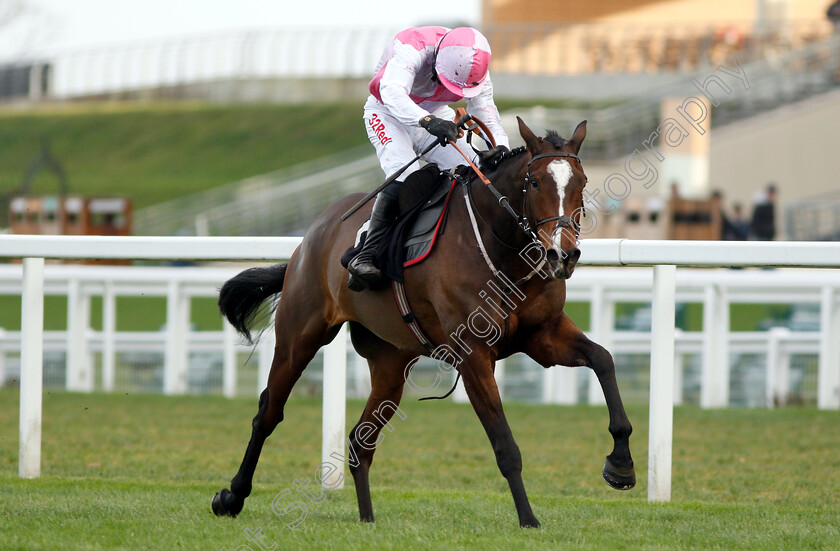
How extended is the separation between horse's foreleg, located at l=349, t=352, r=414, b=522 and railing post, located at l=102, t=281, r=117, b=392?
5410 millimetres

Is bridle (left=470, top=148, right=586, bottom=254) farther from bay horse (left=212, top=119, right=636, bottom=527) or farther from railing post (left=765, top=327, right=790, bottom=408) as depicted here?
railing post (left=765, top=327, right=790, bottom=408)

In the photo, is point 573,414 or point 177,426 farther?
point 573,414

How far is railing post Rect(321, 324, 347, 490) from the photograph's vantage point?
17.6 ft

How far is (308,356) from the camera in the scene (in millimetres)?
5070

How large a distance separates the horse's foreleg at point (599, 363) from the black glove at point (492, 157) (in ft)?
2.20

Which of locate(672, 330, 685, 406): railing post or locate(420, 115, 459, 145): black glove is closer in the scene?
locate(420, 115, 459, 145): black glove

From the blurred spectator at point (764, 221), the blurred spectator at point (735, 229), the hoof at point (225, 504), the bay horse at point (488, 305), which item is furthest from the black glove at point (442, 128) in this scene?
the blurred spectator at point (764, 221)

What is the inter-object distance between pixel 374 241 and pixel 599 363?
1.05 metres

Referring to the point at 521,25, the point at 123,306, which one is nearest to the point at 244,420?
the point at 123,306

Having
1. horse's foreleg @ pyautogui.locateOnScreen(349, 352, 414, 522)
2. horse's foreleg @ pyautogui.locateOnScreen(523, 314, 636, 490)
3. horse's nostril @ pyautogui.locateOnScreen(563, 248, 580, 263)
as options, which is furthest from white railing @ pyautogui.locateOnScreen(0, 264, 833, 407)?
horse's nostril @ pyautogui.locateOnScreen(563, 248, 580, 263)

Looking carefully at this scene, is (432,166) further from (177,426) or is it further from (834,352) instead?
(834,352)

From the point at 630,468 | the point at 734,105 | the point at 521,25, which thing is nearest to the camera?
the point at 630,468

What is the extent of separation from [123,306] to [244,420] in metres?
7.45

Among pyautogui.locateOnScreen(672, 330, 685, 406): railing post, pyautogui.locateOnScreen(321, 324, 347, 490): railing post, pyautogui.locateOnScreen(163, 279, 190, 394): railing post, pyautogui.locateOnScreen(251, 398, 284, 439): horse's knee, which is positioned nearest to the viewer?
pyautogui.locateOnScreen(251, 398, 284, 439): horse's knee
